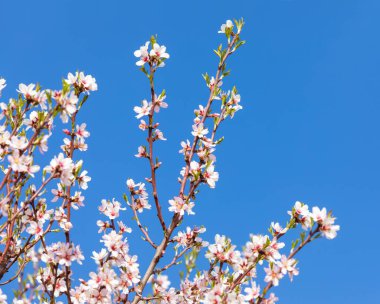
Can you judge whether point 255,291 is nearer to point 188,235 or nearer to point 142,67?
point 188,235

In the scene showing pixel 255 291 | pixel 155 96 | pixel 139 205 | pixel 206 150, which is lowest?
pixel 255 291

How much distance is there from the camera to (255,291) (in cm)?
522

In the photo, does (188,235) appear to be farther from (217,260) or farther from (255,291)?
(255,291)

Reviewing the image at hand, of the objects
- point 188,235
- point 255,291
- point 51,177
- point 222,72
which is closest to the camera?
point 51,177

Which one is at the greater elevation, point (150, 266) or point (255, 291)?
point (150, 266)

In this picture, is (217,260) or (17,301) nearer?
(217,260)

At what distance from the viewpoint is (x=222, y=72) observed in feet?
21.8

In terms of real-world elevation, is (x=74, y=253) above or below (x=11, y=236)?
below

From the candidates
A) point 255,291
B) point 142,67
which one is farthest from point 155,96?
point 255,291

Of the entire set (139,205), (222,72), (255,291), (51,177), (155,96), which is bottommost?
(255,291)

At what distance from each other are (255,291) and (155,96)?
2759mm

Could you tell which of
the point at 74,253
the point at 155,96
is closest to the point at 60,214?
the point at 74,253

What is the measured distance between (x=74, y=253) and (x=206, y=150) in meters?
2.11

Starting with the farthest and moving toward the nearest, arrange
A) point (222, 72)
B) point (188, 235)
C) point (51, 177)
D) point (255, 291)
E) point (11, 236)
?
point (222, 72) → point (188, 235) → point (11, 236) → point (255, 291) → point (51, 177)
